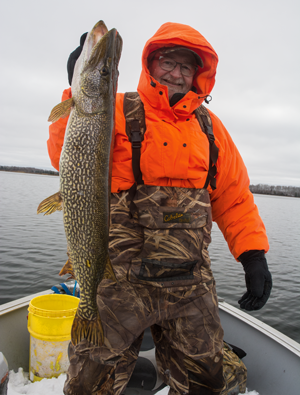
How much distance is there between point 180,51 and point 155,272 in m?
1.93

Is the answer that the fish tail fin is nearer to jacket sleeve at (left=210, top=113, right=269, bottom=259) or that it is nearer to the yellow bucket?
the yellow bucket

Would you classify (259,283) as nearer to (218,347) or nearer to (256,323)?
(218,347)

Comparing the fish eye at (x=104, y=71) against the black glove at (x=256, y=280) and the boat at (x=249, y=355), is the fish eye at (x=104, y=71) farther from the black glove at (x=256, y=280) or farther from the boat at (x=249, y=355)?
the boat at (x=249, y=355)

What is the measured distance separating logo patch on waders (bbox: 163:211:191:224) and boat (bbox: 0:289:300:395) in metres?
2.19

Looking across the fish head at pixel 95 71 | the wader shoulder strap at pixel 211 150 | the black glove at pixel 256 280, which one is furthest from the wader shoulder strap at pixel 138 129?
the black glove at pixel 256 280

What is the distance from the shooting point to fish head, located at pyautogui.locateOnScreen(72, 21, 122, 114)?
1859 mm

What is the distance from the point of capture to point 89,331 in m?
1.96

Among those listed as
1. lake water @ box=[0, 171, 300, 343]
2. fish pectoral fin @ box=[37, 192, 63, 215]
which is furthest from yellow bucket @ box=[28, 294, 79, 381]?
lake water @ box=[0, 171, 300, 343]

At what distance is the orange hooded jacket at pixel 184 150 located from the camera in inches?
82.4

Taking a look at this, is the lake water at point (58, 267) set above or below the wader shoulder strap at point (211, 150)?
below

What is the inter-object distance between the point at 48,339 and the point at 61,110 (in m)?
2.38

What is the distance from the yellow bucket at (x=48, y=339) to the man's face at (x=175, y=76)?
98.1 inches

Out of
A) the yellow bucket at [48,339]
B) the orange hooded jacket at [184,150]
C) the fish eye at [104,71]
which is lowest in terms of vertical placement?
the yellow bucket at [48,339]

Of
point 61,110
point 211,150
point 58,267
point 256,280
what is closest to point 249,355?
point 256,280
